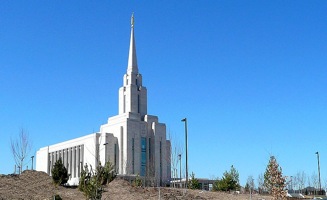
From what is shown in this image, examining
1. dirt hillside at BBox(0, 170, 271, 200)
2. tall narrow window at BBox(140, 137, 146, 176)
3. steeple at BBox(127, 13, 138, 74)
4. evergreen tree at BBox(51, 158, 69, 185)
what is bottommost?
dirt hillside at BBox(0, 170, 271, 200)

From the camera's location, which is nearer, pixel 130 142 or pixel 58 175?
pixel 58 175

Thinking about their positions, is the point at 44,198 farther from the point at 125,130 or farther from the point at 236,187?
the point at 125,130

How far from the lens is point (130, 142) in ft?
314

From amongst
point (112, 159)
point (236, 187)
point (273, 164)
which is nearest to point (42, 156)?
point (112, 159)

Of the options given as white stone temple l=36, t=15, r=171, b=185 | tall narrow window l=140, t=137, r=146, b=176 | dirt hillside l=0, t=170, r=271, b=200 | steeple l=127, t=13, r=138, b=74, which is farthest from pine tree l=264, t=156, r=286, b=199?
steeple l=127, t=13, r=138, b=74

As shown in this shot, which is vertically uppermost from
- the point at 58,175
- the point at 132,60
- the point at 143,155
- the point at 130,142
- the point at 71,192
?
the point at 132,60

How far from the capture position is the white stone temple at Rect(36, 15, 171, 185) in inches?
3752

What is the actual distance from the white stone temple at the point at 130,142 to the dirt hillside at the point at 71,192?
1919 inches

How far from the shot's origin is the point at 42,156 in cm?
11662

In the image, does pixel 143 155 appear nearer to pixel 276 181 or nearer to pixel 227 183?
pixel 227 183

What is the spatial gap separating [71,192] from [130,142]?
5705cm

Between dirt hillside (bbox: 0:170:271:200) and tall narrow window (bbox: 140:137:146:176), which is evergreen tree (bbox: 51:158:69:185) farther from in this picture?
tall narrow window (bbox: 140:137:146:176)

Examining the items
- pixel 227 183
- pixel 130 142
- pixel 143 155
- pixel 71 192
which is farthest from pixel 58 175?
pixel 143 155

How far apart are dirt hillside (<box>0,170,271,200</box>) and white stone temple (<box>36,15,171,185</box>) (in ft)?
160
